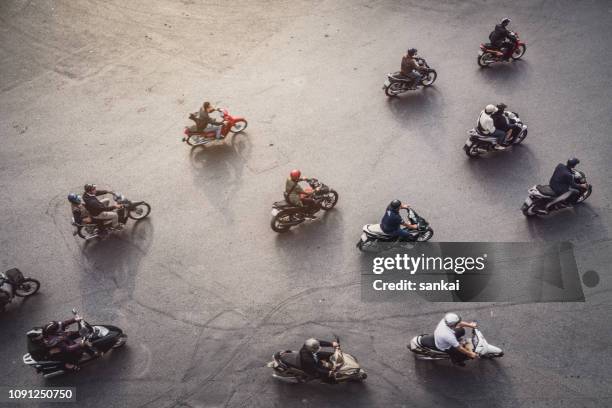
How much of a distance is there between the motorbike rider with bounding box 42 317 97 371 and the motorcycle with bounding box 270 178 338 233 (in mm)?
4602

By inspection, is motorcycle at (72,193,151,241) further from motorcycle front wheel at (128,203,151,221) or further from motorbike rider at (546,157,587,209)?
motorbike rider at (546,157,587,209)

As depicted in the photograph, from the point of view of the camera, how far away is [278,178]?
38.8 feet

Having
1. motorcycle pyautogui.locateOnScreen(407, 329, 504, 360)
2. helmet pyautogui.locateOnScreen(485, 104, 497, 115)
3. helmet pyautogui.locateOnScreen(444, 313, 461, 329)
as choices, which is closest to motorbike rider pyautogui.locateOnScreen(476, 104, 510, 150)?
Answer: helmet pyautogui.locateOnScreen(485, 104, 497, 115)

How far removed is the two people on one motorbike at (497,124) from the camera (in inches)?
434

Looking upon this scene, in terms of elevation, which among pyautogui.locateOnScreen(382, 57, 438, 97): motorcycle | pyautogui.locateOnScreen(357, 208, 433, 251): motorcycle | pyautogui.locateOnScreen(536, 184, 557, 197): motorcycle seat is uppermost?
pyautogui.locateOnScreen(382, 57, 438, 97): motorcycle

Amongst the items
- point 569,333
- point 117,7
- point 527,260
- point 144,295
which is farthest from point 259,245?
point 117,7

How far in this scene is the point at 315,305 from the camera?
9750 mm

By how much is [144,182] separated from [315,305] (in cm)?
572

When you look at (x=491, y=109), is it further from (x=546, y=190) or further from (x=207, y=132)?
(x=207, y=132)

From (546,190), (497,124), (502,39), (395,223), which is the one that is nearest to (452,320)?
(395,223)

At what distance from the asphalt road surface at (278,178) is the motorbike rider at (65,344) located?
2.06 feet

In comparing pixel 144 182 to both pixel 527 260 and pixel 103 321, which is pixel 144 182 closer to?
pixel 103 321

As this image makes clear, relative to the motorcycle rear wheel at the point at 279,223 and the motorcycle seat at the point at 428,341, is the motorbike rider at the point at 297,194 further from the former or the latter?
the motorcycle seat at the point at 428,341

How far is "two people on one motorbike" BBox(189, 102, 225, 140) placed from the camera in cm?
1181
